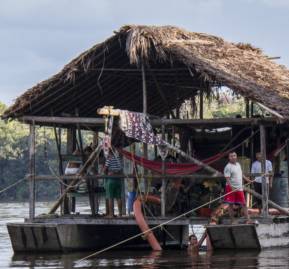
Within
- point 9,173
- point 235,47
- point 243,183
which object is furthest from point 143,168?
point 9,173

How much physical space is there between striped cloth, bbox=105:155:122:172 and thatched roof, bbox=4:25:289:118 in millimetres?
1700

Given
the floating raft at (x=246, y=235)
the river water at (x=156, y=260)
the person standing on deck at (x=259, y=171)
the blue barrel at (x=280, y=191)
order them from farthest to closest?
the blue barrel at (x=280, y=191)
the person standing on deck at (x=259, y=171)
the floating raft at (x=246, y=235)
the river water at (x=156, y=260)

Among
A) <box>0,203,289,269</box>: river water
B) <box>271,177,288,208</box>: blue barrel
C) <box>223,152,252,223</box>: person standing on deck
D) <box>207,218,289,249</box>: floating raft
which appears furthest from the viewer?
<box>271,177,288,208</box>: blue barrel

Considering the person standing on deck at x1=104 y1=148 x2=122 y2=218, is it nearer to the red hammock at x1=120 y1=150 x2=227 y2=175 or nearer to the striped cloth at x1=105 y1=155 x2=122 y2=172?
the striped cloth at x1=105 y1=155 x2=122 y2=172

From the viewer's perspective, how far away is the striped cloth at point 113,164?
19.8 m

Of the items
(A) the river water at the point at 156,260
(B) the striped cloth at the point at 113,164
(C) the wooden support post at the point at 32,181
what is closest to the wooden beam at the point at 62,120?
(C) the wooden support post at the point at 32,181

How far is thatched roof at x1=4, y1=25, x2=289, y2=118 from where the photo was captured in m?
19.1

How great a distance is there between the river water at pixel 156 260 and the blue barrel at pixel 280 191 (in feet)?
5.08

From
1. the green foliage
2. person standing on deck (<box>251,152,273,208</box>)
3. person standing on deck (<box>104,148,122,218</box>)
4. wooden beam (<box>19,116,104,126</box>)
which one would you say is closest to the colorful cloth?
person standing on deck (<box>251,152,273,208</box>)

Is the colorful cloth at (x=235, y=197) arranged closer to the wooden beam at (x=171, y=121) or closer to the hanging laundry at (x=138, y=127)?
the wooden beam at (x=171, y=121)

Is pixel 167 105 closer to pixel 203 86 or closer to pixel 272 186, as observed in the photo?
pixel 203 86

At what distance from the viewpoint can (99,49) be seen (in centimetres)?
1972

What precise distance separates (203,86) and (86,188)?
3215 millimetres

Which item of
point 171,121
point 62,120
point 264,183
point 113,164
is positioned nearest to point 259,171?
point 264,183
